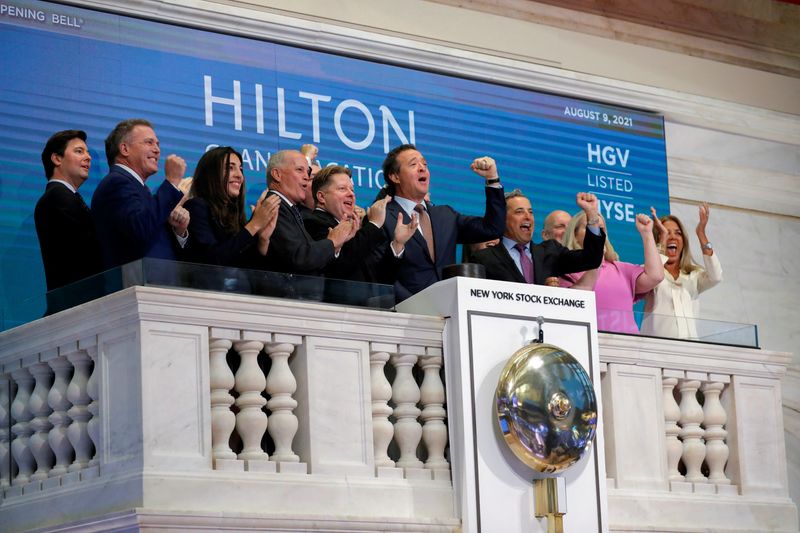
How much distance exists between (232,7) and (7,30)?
4.75ft

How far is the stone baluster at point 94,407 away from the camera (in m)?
5.13

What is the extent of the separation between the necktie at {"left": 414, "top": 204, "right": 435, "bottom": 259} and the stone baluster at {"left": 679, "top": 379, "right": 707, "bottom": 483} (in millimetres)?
1298

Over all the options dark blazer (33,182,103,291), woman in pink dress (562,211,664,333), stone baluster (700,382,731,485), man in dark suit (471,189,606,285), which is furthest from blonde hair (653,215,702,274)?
dark blazer (33,182,103,291)

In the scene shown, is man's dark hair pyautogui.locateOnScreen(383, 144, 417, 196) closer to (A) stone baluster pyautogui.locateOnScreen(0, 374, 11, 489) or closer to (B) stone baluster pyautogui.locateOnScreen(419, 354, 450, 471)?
(B) stone baluster pyautogui.locateOnScreen(419, 354, 450, 471)

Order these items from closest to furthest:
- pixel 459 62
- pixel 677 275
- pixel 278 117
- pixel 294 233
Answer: pixel 294 233 → pixel 677 275 → pixel 278 117 → pixel 459 62

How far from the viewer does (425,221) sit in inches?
265

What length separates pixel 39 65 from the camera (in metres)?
7.65

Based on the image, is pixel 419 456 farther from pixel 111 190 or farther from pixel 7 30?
pixel 7 30

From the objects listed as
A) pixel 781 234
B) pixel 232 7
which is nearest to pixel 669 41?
pixel 781 234

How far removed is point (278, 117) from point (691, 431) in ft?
10.8

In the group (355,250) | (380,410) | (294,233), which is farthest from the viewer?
(355,250)

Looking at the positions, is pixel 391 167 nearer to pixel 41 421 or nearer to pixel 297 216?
pixel 297 216

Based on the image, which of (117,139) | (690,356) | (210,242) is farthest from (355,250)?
(690,356)

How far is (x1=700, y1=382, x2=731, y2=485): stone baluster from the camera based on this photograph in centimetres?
659
